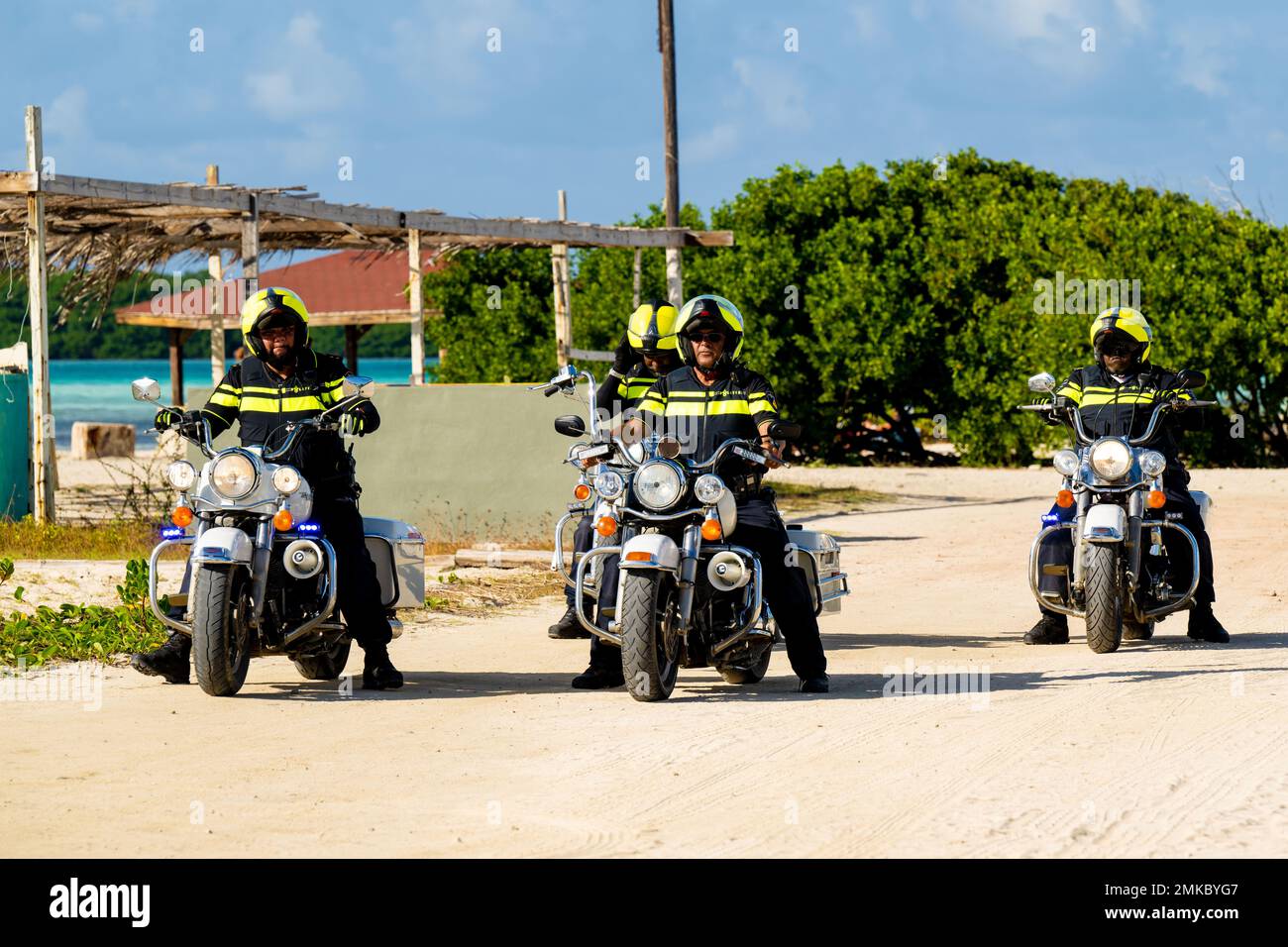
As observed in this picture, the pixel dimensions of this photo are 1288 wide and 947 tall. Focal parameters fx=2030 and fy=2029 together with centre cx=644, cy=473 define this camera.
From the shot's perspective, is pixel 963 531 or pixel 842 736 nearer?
pixel 842 736

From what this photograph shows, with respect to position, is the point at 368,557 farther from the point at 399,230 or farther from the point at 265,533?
the point at 399,230

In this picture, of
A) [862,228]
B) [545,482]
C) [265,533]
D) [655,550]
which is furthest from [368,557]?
[862,228]

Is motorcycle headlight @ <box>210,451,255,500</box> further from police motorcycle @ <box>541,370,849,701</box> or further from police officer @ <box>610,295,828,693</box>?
police officer @ <box>610,295,828,693</box>

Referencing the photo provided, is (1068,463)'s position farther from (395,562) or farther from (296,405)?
(296,405)

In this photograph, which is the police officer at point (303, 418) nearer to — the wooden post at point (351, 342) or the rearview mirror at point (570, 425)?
the rearview mirror at point (570, 425)

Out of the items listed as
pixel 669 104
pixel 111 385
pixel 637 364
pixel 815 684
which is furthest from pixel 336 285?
pixel 111 385

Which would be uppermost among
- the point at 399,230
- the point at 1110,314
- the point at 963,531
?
the point at 399,230

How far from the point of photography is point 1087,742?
7.84m

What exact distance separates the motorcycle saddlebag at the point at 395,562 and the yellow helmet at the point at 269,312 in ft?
3.34

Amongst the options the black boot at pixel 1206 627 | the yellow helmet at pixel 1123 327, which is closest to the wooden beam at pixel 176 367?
the yellow helmet at pixel 1123 327

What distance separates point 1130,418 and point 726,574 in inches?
135

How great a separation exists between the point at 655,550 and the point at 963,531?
1125 centimetres

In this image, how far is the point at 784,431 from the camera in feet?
29.4

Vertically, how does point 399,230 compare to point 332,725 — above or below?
above
